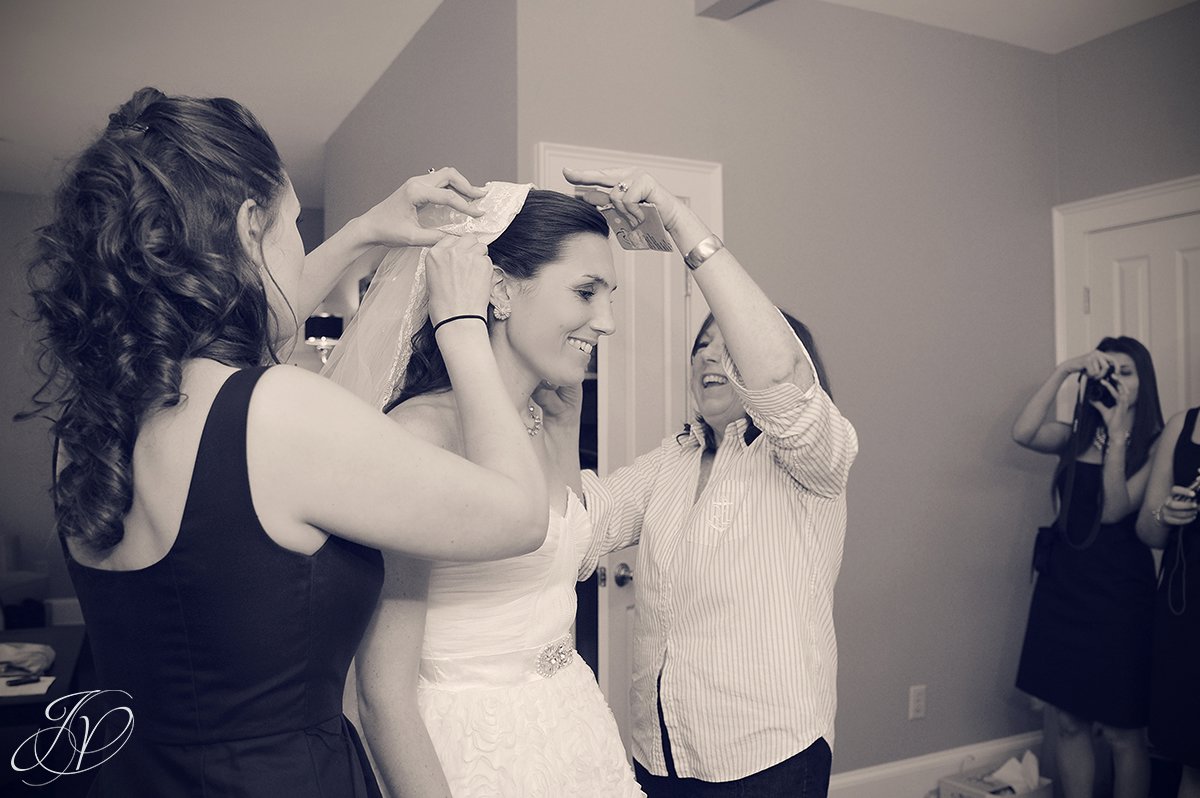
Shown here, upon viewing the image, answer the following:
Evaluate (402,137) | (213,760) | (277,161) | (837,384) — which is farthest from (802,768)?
(402,137)

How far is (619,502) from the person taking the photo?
203 cm

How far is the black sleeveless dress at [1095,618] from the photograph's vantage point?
131 inches

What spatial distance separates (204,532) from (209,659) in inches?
5.4

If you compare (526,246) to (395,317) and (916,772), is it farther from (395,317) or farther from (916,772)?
(916,772)

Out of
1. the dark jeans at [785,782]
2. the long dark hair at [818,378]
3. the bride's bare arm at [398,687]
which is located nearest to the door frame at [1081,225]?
the long dark hair at [818,378]

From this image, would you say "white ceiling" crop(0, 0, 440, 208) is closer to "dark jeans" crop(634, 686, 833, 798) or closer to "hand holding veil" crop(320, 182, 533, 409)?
"hand holding veil" crop(320, 182, 533, 409)

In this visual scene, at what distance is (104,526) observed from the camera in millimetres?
962

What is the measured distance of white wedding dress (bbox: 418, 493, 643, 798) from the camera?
1351 millimetres

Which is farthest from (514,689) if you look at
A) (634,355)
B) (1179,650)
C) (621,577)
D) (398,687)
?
(1179,650)

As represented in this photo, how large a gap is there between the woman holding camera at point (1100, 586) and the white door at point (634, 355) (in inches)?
58.0

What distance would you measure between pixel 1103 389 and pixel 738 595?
2283 mm

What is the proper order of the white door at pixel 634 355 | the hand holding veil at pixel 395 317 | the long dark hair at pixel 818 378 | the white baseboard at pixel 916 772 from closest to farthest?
the hand holding veil at pixel 395 317
the long dark hair at pixel 818 378
the white door at pixel 634 355
the white baseboard at pixel 916 772

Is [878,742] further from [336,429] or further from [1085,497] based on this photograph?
[336,429]

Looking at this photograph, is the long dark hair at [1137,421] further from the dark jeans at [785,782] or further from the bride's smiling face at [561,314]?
the bride's smiling face at [561,314]
